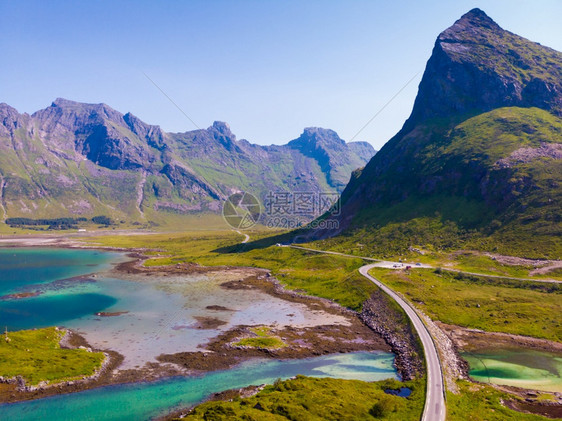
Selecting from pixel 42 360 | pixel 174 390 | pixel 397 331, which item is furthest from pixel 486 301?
pixel 42 360

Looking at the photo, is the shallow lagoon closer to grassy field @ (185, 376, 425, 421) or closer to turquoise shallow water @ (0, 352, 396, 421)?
turquoise shallow water @ (0, 352, 396, 421)

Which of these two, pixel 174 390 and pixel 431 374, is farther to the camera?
pixel 431 374

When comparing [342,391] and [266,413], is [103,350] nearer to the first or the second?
[266,413]

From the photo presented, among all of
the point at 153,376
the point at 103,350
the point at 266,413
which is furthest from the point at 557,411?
the point at 103,350

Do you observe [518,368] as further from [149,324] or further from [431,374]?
[149,324]

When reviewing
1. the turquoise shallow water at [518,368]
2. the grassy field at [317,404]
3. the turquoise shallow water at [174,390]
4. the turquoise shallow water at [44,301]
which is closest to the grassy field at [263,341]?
the turquoise shallow water at [174,390]

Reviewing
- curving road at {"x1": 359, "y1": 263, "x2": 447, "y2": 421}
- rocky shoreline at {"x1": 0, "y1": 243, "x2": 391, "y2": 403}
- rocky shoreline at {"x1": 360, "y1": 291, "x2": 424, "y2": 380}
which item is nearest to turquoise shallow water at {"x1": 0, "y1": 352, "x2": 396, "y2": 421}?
rocky shoreline at {"x1": 0, "y1": 243, "x2": 391, "y2": 403}
